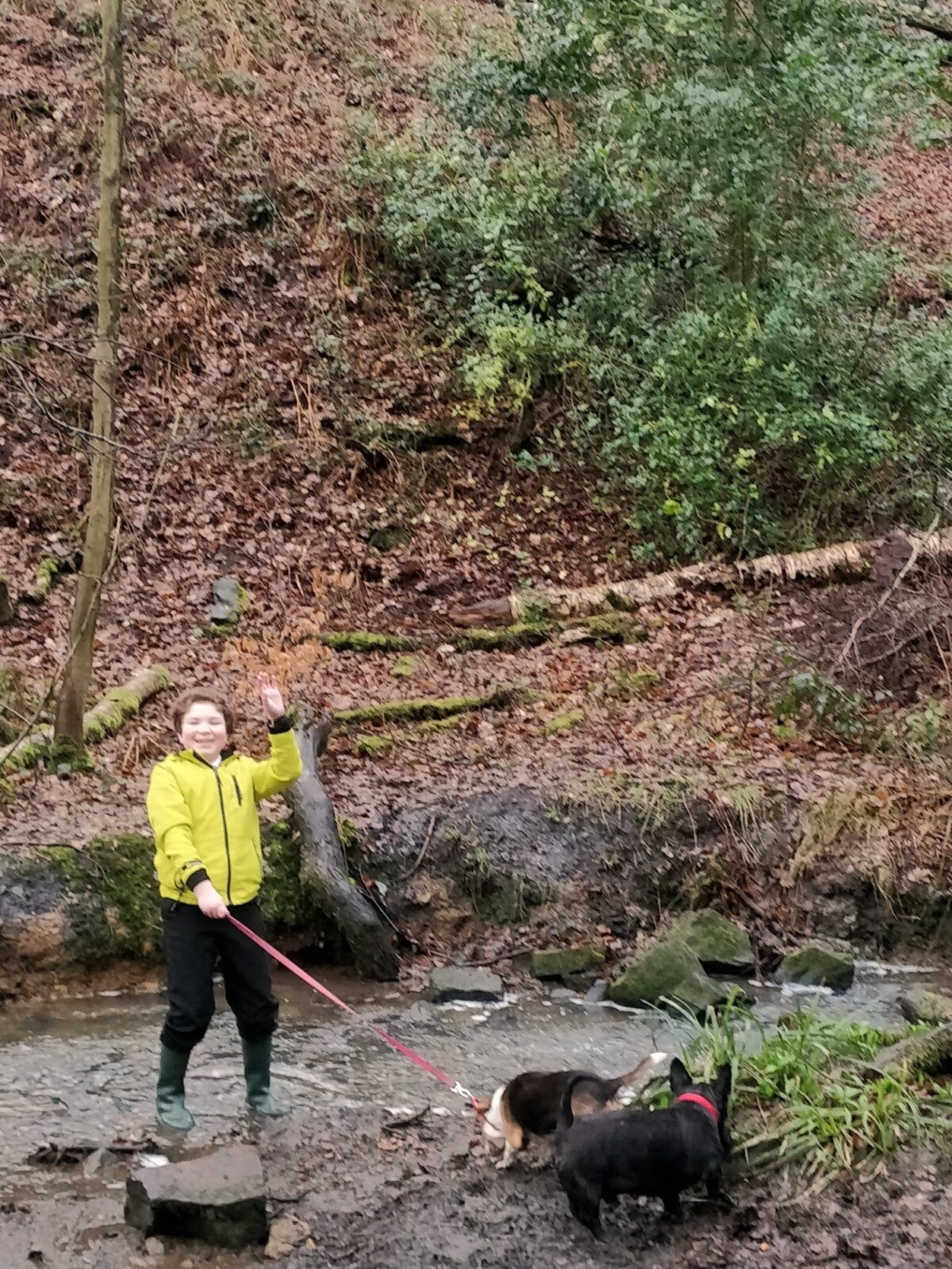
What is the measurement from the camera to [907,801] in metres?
7.94

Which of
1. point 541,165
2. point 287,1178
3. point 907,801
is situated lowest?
point 287,1178

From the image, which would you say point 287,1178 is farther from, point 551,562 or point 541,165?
point 541,165

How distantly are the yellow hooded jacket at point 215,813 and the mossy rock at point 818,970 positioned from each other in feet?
12.3

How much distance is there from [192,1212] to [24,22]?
58.2ft

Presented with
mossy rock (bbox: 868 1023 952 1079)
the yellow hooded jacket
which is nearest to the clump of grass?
mossy rock (bbox: 868 1023 952 1079)

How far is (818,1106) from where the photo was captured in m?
4.14

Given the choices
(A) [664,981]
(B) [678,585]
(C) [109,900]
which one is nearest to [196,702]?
(C) [109,900]

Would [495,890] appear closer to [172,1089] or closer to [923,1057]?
[172,1089]

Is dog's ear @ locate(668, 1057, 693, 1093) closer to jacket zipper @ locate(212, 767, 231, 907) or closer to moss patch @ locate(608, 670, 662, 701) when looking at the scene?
jacket zipper @ locate(212, 767, 231, 907)

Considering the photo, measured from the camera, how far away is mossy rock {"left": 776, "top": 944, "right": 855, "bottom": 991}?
6.92 m

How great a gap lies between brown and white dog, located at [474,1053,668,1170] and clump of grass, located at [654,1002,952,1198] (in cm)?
18

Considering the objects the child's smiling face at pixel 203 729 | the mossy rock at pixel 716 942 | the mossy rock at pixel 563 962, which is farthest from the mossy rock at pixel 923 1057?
the child's smiling face at pixel 203 729

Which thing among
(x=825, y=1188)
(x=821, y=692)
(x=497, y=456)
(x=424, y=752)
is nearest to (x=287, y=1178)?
(x=825, y=1188)

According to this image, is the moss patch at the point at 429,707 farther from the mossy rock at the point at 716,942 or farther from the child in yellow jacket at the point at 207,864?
the child in yellow jacket at the point at 207,864
